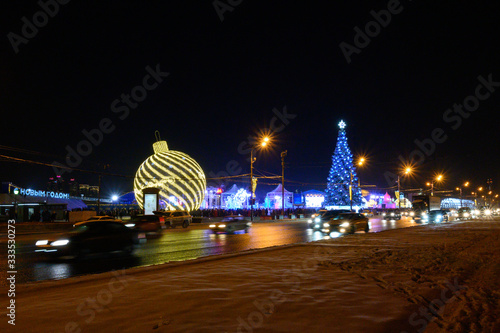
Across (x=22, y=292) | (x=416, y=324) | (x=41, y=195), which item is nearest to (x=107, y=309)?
(x=22, y=292)

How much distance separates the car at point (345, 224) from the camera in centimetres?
2467

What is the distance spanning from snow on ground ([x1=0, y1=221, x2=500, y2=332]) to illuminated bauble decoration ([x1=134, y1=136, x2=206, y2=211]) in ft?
133

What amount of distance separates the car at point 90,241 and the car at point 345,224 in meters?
14.6

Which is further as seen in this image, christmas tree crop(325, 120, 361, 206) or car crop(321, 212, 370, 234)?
christmas tree crop(325, 120, 361, 206)

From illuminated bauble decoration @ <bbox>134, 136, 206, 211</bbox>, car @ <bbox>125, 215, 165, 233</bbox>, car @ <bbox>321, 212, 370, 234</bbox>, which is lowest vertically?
car @ <bbox>321, 212, 370, 234</bbox>

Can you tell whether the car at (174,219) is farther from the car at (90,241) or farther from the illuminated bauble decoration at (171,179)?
the car at (90,241)

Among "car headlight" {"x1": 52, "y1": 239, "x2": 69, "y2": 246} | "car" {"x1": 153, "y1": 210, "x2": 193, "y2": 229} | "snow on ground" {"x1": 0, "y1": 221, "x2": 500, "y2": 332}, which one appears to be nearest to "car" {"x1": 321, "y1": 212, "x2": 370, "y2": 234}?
"car" {"x1": 153, "y1": 210, "x2": 193, "y2": 229}

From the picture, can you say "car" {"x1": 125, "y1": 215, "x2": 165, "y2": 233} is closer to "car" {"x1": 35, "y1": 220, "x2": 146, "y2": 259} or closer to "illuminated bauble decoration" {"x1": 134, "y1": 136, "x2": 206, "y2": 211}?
"car" {"x1": 35, "y1": 220, "x2": 146, "y2": 259}

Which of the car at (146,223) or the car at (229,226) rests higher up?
the car at (146,223)

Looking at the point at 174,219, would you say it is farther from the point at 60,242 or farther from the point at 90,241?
the point at 60,242

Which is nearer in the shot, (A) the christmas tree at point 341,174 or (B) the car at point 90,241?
(B) the car at point 90,241

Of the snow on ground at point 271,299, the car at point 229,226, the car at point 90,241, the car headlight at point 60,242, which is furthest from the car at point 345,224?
the car headlight at point 60,242

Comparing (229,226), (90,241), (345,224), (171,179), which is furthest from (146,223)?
(171,179)

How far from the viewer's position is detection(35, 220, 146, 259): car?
12.1m
